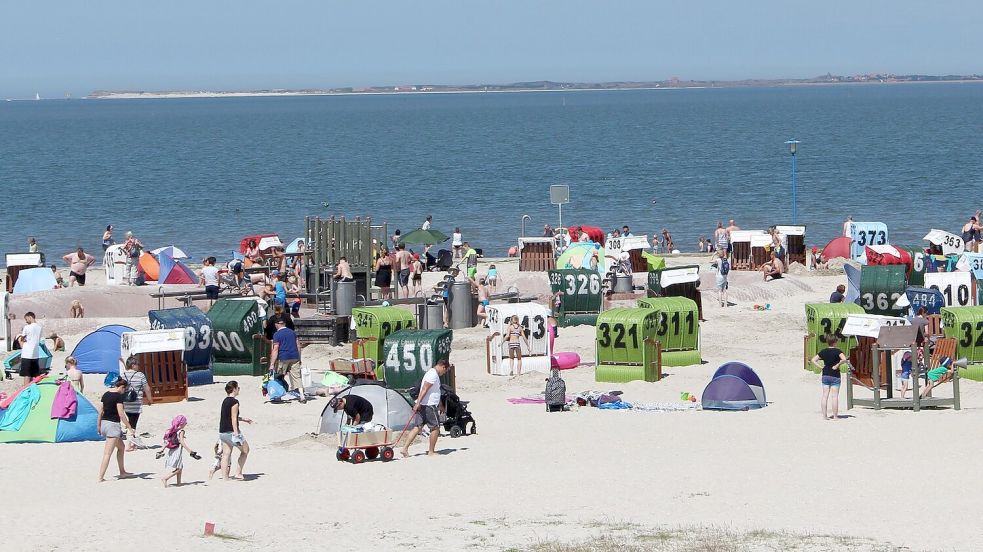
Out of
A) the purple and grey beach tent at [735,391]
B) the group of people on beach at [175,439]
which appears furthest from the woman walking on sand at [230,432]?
the purple and grey beach tent at [735,391]

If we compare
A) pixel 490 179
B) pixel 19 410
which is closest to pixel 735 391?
pixel 19 410

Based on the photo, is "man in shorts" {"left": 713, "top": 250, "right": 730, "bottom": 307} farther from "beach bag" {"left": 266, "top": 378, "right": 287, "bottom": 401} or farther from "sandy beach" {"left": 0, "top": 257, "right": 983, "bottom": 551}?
"beach bag" {"left": 266, "top": 378, "right": 287, "bottom": 401}

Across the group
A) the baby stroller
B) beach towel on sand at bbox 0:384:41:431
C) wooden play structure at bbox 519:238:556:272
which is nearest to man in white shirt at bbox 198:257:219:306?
wooden play structure at bbox 519:238:556:272

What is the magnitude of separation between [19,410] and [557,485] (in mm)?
7049

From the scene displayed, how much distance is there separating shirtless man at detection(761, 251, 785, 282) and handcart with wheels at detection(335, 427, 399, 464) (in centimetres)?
1669

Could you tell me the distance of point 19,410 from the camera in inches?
667

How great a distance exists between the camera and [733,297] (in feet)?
94.8

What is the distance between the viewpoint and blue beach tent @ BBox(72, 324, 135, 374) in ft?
70.7

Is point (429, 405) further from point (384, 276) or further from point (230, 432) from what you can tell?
point (384, 276)

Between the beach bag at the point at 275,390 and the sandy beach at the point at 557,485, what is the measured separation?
0.24 meters

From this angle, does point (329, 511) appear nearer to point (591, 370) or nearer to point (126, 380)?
point (126, 380)

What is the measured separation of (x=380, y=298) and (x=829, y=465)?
14.0 m

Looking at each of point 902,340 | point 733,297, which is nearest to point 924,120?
point 733,297

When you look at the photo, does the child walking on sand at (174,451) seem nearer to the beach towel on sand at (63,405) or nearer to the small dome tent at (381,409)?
the small dome tent at (381,409)
